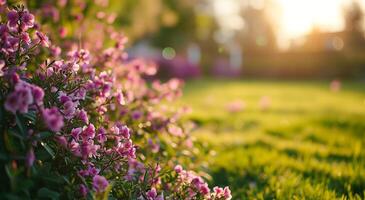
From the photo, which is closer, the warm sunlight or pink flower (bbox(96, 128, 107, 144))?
pink flower (bbox(96, 128, 107, 144))

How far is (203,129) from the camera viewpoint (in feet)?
22.0

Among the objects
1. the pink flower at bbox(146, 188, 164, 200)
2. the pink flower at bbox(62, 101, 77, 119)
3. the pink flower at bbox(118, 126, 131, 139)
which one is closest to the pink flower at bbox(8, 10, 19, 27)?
the pink flower at bbox(62, 101, 77, 119)

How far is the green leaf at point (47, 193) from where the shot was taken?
174cm

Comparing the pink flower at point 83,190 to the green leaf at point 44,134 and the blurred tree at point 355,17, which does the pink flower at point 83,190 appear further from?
the blurred tree at point 355,17

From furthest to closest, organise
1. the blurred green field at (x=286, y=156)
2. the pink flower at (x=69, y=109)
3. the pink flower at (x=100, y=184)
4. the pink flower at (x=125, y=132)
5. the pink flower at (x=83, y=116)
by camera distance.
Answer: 1. the blurred green field at (x=286, y=156)
2. the pink flower at (x=125, y=132)
3. the pink flower at (x=83, y=116)
4. the pink flower at (x=69, y=109)
5. the pink flower at (x=100, y=184)

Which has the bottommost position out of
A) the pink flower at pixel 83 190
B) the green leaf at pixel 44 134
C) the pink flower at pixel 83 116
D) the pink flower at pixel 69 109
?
the pink flower at pixel 83 190

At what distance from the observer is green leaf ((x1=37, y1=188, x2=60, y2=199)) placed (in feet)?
5.70

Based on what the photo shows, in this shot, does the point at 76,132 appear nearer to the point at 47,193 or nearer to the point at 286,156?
the point at 47,193

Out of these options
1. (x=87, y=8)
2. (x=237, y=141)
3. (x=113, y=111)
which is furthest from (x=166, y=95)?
(x=87, y=8)

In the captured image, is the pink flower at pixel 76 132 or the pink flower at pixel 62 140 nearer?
the pink flower at pixel 62 140

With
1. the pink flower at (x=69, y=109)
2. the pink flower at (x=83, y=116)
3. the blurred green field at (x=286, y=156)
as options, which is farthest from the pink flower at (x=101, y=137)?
the blurred green field at (x=286, y=156)

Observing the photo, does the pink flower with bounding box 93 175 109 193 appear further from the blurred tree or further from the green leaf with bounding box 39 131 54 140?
the blurred tree

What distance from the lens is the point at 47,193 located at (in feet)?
5.73

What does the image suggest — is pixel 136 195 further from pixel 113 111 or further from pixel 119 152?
pixel 113 111
